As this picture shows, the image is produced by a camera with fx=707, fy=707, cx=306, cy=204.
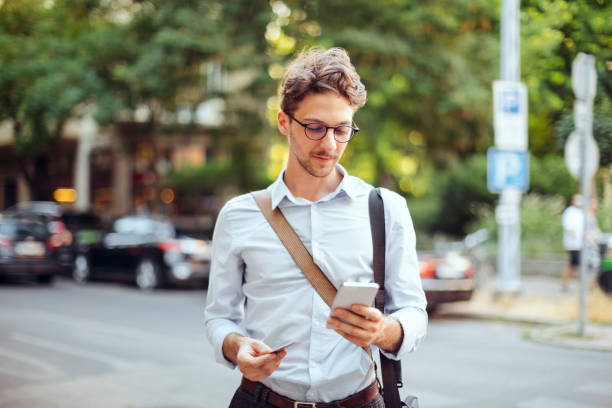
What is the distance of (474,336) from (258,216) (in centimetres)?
825

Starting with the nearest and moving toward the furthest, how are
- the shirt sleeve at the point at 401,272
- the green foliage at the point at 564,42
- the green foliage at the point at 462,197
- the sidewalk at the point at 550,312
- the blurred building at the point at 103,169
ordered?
the shirt sleeve at the point at 401,272
the green foliage at the point at 564,42
the sidewalk at the point at 550,312
the green foliage at the point at 462,197
the blurred building at the point at 103,169

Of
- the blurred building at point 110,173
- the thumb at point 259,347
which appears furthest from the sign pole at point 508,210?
the blurred building at point 110,173

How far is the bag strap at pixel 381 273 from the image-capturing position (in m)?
2.14

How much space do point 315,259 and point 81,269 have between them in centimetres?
1686

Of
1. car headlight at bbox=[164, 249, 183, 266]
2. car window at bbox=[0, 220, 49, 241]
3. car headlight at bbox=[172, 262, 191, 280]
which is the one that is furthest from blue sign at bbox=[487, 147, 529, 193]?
car window at bbox=[0, 220, 49, 241]

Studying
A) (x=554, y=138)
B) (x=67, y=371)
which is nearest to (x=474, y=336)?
(x=554, y=138)

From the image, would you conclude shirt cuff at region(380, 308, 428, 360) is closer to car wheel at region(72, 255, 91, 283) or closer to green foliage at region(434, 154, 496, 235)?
car wheel at region(72, 255, 91, 283)

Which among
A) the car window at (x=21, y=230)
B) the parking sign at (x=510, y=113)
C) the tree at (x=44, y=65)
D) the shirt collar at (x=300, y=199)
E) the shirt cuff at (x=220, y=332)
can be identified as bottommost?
the car window at (x=21, y=230)

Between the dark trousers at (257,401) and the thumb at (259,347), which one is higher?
the thumb at (259,347)

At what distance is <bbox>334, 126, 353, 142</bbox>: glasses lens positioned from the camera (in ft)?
7.04

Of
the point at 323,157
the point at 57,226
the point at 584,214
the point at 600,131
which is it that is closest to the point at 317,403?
the point at 323,157

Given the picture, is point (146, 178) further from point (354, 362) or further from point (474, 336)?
point (354, 362)

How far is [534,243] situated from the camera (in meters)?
17.9

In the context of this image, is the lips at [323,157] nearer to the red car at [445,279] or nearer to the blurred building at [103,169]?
the red car at [445,279]
